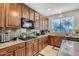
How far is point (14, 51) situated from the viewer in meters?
1.77

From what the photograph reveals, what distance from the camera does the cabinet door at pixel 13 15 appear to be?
1.98 meters

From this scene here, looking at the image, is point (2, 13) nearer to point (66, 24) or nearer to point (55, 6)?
point (55, 6)

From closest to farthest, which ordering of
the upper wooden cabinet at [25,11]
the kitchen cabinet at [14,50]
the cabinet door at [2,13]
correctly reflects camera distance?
the kitchen cabinet at [14,50] < the cabinet door at [2,13] < the upper wooden cabinet at [25,11]

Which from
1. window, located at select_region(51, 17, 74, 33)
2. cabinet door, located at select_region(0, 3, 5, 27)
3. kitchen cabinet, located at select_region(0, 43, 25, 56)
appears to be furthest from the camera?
window, located at select_region(51, 17, 74, 33)

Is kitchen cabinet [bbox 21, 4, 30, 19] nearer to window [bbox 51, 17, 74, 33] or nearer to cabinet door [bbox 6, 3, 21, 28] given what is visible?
cabinet door [bbox 6, 3, 21, 28]

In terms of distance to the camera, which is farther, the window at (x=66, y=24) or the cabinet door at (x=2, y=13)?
the window at (x=66, y=24)

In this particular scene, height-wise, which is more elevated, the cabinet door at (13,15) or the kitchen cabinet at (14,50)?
the cabinet door at (13,15)

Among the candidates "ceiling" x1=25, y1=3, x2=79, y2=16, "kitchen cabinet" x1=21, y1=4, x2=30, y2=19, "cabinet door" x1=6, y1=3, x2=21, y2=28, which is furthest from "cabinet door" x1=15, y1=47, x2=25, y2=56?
"ceiling" x1=25, y1=3, x2=79, y2=16

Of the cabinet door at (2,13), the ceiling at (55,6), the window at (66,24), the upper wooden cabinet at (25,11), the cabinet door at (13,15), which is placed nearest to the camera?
the cabinet door at (2,13)

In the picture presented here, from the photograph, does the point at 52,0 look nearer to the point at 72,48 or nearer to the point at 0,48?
the point at 72,48

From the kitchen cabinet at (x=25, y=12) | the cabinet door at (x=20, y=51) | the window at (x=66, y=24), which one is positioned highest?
the kitchen cabinet at (x=25, y=12)

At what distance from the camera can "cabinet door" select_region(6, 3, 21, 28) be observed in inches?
77.9

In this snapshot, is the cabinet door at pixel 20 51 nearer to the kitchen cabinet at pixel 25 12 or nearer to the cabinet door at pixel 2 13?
the cabinet door at pixel 2 13

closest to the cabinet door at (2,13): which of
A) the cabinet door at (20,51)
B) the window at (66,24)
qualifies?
the cabinet door at (20,51)
